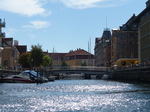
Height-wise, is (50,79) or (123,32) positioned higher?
(123,32)

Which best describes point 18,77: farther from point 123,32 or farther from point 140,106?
point 123,32

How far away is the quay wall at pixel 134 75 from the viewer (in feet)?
266

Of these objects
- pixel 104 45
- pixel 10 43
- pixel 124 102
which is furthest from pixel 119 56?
pixel 124 102

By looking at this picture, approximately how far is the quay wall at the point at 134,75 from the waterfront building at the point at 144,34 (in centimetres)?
745

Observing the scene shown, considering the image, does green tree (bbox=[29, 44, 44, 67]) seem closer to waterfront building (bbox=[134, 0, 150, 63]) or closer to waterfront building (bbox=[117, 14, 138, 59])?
waterfront building (bbox=[117, 14, 138, 59])

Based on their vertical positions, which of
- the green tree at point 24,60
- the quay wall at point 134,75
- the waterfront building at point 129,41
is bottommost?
the quay wall at point 134,75

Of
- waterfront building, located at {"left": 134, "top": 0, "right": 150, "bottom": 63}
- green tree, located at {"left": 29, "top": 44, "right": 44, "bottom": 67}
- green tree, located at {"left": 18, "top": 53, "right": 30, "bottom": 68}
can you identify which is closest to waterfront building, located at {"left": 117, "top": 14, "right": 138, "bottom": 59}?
waterfront building, located at {"left": 134, "top": 0, "right": 150, "bottom": 63}

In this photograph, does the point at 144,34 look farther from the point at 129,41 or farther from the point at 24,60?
the point at 24,60

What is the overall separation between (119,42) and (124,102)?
104918mm

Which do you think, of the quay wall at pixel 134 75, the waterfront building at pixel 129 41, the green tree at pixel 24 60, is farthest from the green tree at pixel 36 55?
the quay wall at pixel 134 75

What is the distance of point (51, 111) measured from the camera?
106 feet

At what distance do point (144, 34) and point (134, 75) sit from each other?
22.3 metres

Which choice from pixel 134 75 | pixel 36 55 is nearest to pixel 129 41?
pixel 36 55

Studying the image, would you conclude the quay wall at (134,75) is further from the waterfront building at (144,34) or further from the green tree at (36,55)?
the green tree at (36,55)
